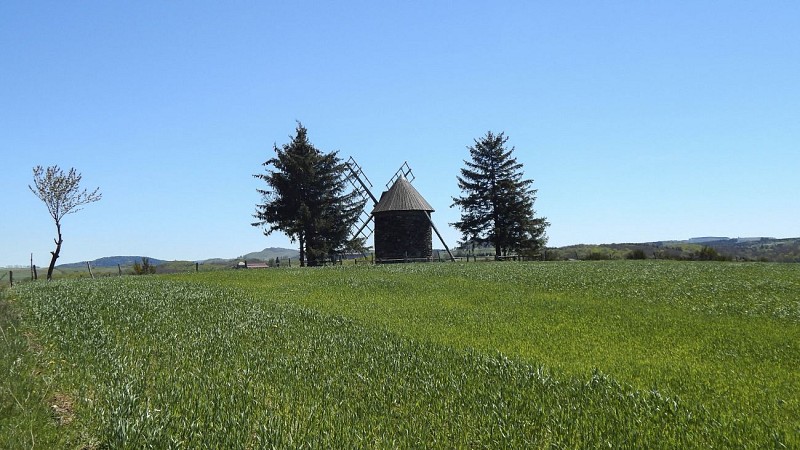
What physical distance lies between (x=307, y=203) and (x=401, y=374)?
44.3m

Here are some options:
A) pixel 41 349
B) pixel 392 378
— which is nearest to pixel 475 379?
pixel 392 378

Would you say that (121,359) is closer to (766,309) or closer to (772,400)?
(772,400)

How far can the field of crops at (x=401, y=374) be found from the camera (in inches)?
234

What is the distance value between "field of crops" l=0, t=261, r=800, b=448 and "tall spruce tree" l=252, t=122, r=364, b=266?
3304 centimetres

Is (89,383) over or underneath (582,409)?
over

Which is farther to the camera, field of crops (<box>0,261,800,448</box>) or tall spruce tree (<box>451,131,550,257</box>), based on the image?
tall spruce tree (<box>451,131,550,257</box>)

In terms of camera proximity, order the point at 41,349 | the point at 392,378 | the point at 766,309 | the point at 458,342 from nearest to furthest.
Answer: the point at 392,378 → the point at 41,349 → the point at 458,342 → the point at 766,309

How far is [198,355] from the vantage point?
31.4ft

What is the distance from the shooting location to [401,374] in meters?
8.49

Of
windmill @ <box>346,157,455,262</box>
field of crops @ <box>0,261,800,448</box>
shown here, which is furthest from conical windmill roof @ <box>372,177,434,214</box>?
field of crops @ <box>0,261,800,448</box>

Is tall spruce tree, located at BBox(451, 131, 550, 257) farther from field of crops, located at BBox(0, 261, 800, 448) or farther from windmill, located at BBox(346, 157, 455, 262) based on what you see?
field of crops, located at BBox(0, 261, 800, 448)

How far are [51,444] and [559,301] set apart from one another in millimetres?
15955

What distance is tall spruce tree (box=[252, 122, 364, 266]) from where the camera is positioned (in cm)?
5075

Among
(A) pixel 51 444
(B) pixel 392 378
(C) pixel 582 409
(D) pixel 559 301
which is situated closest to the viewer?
(A) pixel 51 444
